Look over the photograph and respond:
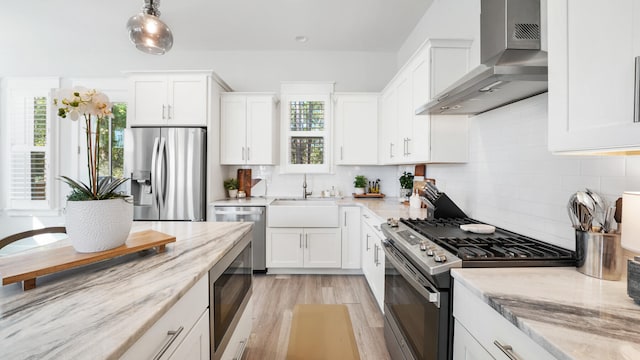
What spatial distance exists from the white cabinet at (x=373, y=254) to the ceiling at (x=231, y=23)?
2169mm

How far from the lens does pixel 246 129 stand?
383cm

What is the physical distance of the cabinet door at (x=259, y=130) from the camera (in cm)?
381

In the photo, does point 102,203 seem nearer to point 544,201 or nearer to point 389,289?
point 389,289

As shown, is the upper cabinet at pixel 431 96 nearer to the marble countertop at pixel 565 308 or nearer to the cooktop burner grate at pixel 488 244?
the cooktop burner grate at pixel 488 244

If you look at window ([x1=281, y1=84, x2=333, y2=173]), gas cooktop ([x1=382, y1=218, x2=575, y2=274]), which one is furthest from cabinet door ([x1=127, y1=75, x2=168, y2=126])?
gas cooktop ([x1=382, y1=218, x2=575, y2=274])

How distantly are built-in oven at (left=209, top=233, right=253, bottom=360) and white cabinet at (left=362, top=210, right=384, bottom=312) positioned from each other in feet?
3.71

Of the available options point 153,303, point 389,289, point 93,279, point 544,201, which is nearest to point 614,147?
point 544,201

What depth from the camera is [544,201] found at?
1.56m

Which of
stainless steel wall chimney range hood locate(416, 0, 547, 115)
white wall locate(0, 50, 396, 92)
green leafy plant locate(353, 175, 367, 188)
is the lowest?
green leafy plant locate(353, 175, 367, 188)

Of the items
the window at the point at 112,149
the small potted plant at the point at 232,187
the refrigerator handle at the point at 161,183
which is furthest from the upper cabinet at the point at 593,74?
the window at the point at 112,149

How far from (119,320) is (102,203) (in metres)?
0.56

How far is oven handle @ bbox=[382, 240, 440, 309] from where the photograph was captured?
122 centimetres

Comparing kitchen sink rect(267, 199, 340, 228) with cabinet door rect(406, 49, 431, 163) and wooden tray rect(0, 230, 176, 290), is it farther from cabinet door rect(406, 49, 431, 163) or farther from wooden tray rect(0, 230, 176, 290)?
wooden tray rect(0, 230, 176, 290)

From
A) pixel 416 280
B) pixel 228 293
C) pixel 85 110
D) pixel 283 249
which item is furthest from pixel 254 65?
pixel 416 280
